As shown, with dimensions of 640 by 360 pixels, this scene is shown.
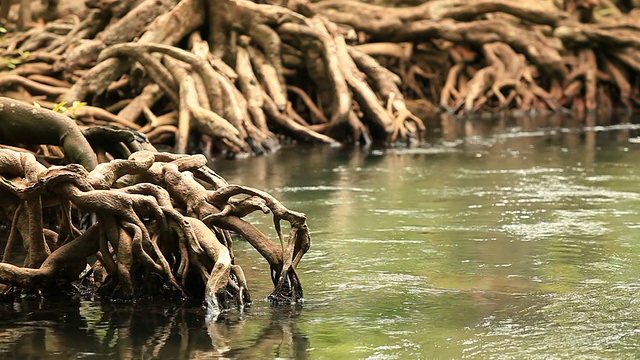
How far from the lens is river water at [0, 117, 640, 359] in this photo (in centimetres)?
689

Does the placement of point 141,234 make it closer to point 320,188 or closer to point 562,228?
point 562,228

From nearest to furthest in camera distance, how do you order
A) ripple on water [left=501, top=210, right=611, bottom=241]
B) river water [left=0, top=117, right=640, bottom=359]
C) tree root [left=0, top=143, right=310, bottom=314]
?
river water [left=0, top=117, right=640, bottom=359], tree root [left=0, top=143, right=310, bottom=314], ripple on water [left=501, top=210, right=611, bottom=241]

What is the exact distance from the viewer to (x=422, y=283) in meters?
8.65

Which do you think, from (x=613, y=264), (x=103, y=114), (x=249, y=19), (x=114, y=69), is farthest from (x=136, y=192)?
(x=249, y=19)

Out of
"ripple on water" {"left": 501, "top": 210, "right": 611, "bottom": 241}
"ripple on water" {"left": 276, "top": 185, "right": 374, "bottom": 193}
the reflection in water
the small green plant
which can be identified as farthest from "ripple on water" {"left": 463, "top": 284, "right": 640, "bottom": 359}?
"ripple on water" {"left": 276, "top": 185, "right": 374, "bottom": 193}

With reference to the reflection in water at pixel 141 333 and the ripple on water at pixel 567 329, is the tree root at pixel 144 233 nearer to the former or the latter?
the reflection in water at pixel 141 333

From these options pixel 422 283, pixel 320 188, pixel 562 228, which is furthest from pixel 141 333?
pixel 320 188

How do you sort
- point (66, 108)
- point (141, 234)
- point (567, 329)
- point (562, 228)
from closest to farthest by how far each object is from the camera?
point (567, 329)
point (141, 234)
point (562, 228)
point (66, 108)

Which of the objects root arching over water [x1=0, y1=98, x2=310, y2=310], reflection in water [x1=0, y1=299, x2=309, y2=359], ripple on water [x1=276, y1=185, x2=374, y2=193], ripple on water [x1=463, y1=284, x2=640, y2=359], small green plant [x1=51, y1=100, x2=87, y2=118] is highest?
small green plant [x1=51, y1=100, x2=87, y2=118]

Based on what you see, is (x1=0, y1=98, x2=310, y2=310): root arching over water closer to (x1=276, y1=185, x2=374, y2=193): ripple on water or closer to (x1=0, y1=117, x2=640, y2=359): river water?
(x1=0, y1=117, x2=640, y2=359): river water

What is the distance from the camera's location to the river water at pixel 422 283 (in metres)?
6.89

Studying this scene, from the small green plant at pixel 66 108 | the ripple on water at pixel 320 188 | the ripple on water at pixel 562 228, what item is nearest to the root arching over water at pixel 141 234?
the ripple on water at pixel 562 228

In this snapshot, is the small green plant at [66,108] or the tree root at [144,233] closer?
the tree root at [144,233]

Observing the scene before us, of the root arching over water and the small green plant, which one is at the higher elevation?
the small green plant
